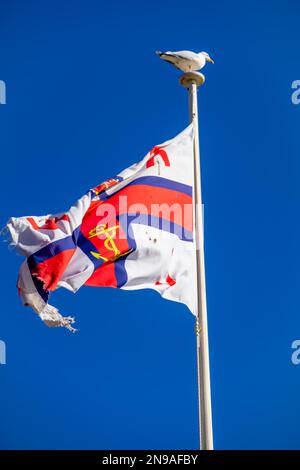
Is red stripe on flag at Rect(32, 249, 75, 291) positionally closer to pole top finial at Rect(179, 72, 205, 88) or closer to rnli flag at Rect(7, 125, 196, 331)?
rnli flag at Rect(7, 125, 196, 331)

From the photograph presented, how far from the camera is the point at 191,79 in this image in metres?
13.4

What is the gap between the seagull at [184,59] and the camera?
43.9 feet

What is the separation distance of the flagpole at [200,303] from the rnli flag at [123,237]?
0.67ft

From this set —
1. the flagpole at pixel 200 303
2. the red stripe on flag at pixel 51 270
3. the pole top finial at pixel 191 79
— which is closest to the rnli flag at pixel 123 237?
the red stripe on flag at pixel 51 270

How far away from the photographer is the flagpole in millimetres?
10742

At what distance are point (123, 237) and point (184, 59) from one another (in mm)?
3703

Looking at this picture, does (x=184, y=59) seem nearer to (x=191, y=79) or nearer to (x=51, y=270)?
(x=191, y=79)

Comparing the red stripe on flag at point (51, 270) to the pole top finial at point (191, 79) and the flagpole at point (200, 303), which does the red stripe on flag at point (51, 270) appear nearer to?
the flagpole at point (200, 303)

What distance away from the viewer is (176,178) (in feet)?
42.5

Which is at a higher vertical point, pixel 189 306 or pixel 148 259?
pixel 148 259

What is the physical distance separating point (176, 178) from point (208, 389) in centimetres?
389

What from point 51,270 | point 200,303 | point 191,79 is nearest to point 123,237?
point 51,270
